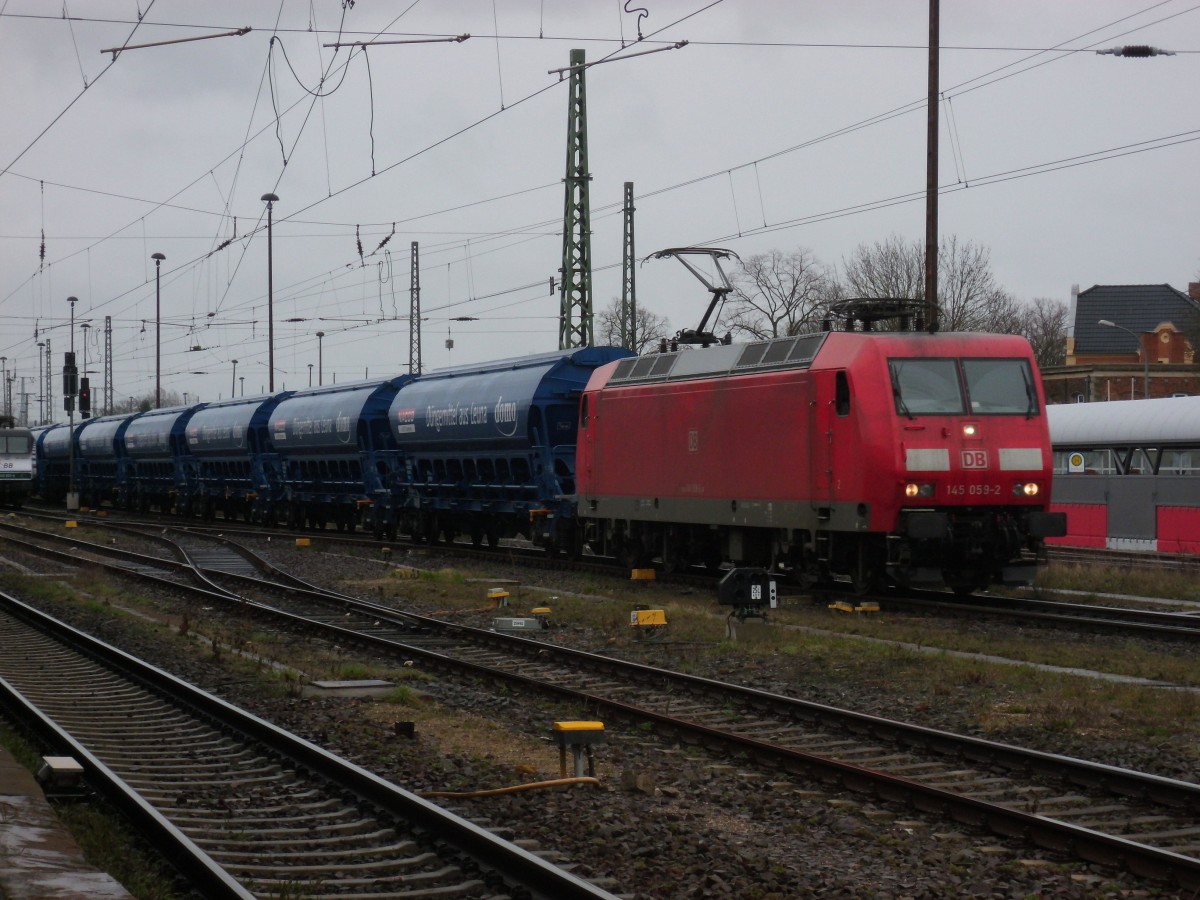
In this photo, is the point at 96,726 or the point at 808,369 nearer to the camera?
the point at 96,726

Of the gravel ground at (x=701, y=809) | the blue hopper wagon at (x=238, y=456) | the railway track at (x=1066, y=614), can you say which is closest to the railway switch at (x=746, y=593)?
the gravel ground at (x=701, y=809)

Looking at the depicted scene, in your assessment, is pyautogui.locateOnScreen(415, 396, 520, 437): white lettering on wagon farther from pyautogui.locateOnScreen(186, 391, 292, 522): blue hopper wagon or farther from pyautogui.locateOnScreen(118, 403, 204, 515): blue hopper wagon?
pyautogui.locateOnScreen(118, 403, 204, 515): blue hopper wagon

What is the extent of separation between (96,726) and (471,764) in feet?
11.9

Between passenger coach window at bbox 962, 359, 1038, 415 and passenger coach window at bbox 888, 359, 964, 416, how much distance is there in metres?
0.22

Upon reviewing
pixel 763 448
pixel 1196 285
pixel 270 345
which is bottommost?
pixel 763 448

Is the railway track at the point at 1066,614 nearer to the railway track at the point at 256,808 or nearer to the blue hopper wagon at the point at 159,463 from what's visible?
the railway track at the point at 256,808

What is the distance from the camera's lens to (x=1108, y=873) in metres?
6.83

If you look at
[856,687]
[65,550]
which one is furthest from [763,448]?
[65,550]

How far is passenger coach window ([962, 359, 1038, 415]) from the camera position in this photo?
17.7 meters

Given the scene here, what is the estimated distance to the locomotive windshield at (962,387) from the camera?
17.3 meters

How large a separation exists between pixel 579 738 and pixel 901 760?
2226 mm

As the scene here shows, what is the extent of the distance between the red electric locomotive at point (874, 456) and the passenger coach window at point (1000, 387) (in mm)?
18

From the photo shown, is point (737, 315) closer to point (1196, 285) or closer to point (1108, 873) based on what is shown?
point (1196, 285)

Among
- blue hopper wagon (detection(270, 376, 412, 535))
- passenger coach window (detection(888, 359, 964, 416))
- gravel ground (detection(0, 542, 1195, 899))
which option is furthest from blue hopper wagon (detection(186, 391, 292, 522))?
gravel ground (detection(0, 542, 1195, 899))
